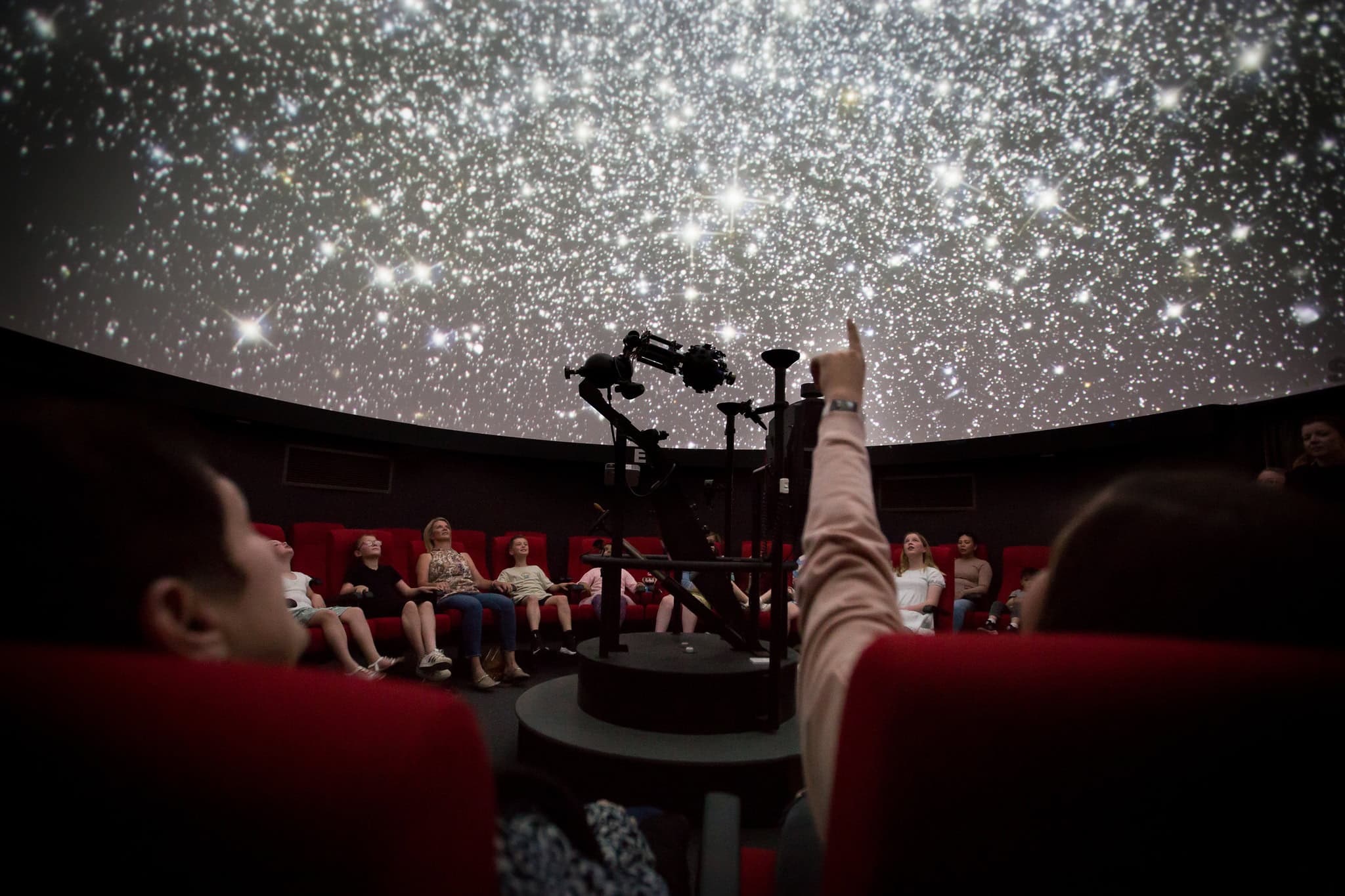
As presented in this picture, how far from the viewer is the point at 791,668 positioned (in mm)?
2289

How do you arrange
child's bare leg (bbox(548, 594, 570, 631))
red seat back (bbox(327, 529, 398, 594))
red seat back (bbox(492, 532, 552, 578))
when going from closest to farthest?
1. red seat back (bbox(327, 529, 398, 594))
2. child's bare leg (bbox(548, 594, 570, 631))
3. red seat back (bbox(492, 532, 552, 578))

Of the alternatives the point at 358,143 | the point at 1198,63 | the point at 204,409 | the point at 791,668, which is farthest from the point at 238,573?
the point at 1198,63

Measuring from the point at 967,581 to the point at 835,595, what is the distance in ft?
15.7

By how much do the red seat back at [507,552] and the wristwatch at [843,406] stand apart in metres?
4.64

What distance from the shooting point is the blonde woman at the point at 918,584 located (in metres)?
4.00

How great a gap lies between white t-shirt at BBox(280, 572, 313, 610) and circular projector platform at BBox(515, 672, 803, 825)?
6.79 ft

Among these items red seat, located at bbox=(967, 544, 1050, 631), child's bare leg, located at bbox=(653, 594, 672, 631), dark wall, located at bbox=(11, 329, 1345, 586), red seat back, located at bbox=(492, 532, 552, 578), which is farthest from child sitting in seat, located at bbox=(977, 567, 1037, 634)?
red seat back, located at bbox=(492, 532, 552, 578)

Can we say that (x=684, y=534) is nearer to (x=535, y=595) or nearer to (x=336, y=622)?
(x=336, y=622)

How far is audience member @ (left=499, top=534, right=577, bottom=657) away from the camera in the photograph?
4.43 metres

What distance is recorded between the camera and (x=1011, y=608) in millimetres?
4262

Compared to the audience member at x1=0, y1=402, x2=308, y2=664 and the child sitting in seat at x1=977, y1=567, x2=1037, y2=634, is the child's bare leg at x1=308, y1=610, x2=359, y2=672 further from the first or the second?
the child sitting in seat at x1=977, y1=567, x2=1037, y2=634

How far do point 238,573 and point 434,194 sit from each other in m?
5.21

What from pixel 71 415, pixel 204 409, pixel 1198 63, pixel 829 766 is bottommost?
pixel 829 766

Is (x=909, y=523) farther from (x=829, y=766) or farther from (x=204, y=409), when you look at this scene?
(x=204, y=409)
